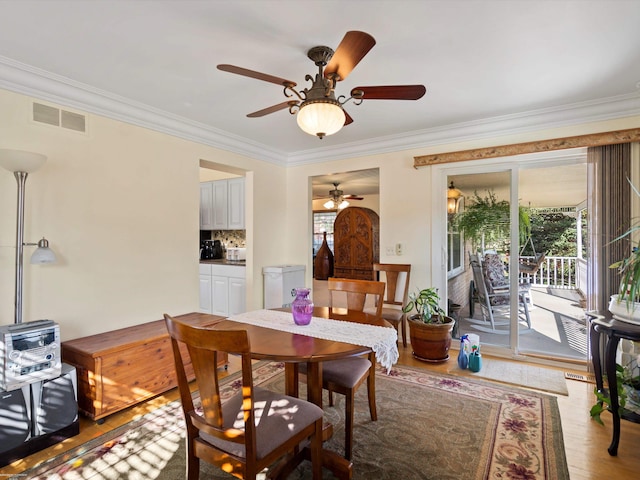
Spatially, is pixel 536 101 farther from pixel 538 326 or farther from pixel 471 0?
pixel 538 326

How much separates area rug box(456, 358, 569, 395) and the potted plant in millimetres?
260

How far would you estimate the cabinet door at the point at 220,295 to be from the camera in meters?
4.68

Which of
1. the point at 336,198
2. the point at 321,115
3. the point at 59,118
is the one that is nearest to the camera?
the point at 321,115

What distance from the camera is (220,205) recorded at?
5207mm

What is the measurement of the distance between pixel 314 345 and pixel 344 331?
0.31 meters

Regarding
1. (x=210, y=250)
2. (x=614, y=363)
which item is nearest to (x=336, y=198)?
(x=210, y=250)

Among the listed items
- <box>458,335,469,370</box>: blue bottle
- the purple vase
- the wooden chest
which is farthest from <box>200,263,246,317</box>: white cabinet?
<box>458,335,469,370</box>: blue bottle

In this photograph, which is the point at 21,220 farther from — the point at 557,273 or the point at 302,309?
the point at 557,273

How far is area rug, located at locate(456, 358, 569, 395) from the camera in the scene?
274cm

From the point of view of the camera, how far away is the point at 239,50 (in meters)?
2.07

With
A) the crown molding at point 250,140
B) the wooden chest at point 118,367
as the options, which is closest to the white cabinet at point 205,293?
the crown molding at point 250,140

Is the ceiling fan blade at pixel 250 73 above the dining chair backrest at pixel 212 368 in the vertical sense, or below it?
above

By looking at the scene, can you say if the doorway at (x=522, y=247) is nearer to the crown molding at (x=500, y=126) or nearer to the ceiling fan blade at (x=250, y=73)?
the crown molding at (x=500, y=126)

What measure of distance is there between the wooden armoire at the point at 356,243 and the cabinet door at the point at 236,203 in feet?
10.2
